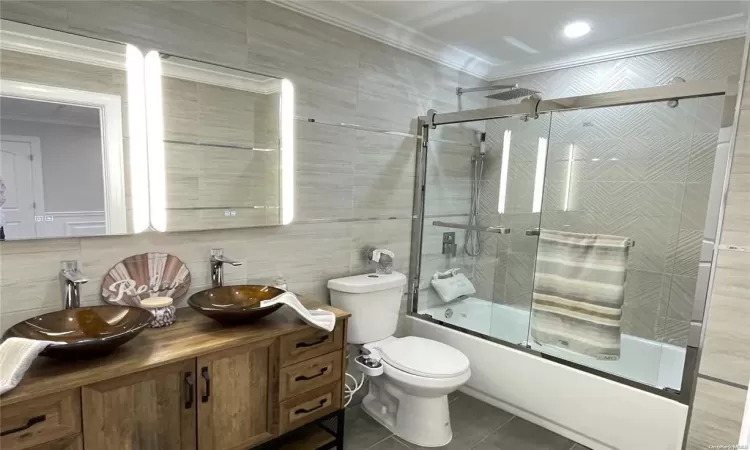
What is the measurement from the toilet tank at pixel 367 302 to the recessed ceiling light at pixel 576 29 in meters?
1.82

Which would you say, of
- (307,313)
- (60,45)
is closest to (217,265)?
(307,313)

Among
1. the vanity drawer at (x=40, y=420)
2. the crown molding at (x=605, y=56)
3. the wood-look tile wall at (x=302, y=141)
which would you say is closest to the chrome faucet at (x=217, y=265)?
the wood-look tile wall at (x=302, y=141)

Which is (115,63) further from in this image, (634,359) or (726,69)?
(726,69)

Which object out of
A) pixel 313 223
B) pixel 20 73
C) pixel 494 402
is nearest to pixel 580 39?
pixel 313 223

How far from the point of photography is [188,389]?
1.42m

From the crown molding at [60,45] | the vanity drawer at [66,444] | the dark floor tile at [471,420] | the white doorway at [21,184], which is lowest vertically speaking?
the dark floor tile at [471,420]

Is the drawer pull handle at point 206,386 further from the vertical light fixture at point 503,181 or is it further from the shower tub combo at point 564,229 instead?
the vertical light fixture at point 503,181

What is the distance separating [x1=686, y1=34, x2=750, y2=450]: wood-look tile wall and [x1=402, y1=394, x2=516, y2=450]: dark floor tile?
3.07 feet

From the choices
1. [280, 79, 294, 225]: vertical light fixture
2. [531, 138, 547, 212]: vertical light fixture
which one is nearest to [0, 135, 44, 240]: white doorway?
[280, 79, 294, 225]: vertical light fixture

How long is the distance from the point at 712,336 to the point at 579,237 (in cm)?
73

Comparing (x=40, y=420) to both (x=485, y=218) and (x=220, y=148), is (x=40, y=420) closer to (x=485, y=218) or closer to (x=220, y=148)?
(x=220, y=148)

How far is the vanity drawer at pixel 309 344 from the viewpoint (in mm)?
1689

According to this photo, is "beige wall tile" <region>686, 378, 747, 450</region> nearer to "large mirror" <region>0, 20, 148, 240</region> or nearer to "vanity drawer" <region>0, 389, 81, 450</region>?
"vanity drawer" <region>0, 389, 81, 450</region>

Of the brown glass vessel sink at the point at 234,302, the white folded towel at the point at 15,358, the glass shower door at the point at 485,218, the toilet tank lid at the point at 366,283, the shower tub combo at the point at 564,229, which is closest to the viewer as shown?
the white folded towel at the point at 15,358
